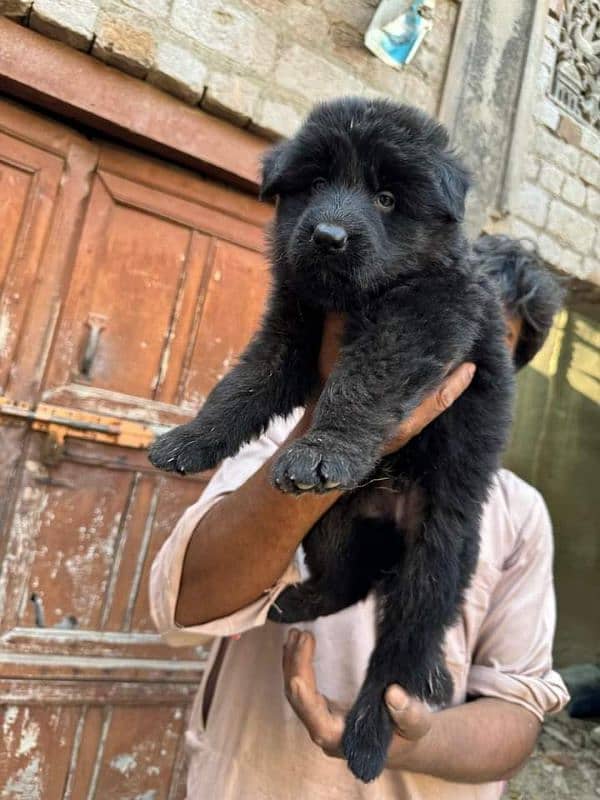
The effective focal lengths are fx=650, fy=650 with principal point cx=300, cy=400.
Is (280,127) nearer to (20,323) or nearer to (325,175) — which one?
(20,323)

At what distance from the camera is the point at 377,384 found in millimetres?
1319

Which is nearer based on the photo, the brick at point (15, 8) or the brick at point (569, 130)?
the brick at point (15, 8)

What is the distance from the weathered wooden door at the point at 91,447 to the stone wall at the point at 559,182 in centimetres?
225

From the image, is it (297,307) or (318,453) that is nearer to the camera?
(318,453)

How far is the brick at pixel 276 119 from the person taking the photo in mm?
3180

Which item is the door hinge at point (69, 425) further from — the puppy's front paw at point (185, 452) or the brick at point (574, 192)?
the brick at point (574, 192)

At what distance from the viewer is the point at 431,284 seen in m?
1.46

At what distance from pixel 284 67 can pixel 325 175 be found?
2.22 meters

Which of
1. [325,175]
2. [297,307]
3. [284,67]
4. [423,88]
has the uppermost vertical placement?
[423,88]

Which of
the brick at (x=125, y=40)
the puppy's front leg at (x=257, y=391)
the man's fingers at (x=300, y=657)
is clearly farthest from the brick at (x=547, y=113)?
the man's fingers at (x=300, y=657)

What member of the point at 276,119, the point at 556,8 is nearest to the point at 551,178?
the point at 556,8

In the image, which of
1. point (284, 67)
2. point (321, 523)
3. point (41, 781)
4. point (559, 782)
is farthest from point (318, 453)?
point (559, 782)

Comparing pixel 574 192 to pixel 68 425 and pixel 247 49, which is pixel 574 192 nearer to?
pixel 247 49

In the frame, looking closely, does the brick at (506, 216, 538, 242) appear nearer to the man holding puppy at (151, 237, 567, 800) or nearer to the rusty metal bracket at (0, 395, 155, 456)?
the man holding puppy at (151, 237, 567, 800)
